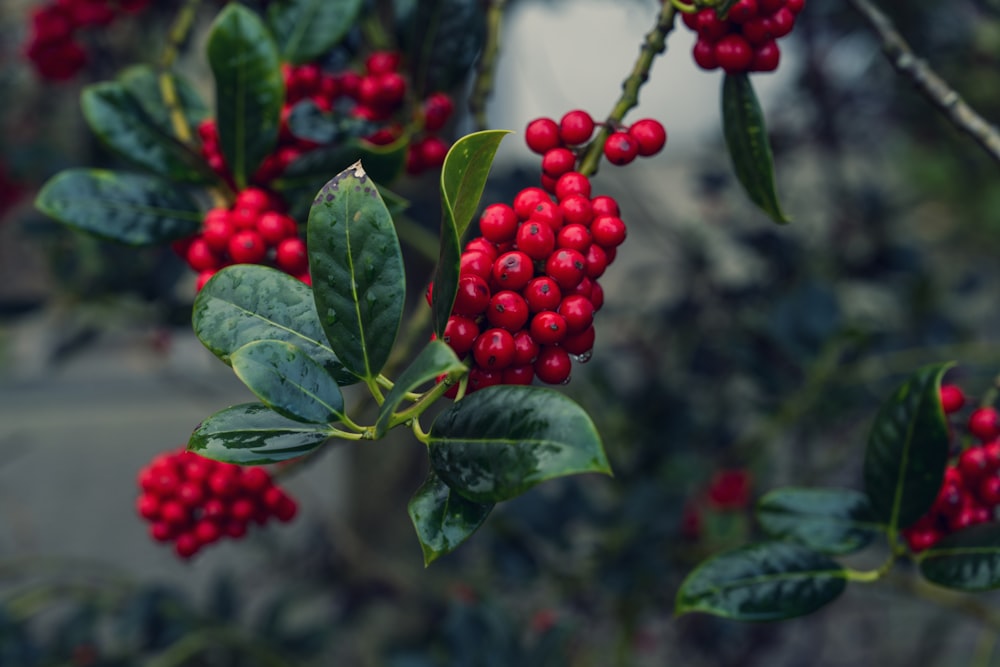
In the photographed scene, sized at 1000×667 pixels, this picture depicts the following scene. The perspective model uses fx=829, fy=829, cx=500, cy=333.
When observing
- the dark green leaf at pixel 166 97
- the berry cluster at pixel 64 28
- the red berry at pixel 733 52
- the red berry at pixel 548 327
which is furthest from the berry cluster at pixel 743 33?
the berry cluster at pixel 64 28

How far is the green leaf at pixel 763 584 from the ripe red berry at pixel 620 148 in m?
0.28

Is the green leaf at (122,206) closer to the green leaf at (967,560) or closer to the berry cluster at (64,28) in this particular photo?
the berry cluster at (64,28)

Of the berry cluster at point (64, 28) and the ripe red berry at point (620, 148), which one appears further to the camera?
the berry cluster at point (64, 28)

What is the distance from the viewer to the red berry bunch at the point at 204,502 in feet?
2.15

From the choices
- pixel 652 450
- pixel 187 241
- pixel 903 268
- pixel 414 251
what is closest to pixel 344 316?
pixel 187 241

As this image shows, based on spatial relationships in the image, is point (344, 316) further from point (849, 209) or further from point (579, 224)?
point (849, 209)

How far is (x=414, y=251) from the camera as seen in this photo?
1.32 metres

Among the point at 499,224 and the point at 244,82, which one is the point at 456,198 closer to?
the point at 499,224

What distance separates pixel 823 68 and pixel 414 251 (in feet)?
3.66

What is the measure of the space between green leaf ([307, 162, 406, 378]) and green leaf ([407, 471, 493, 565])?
74mm

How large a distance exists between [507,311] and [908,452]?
316 millimetres

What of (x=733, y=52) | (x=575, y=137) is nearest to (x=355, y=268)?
(x=575, y=137)

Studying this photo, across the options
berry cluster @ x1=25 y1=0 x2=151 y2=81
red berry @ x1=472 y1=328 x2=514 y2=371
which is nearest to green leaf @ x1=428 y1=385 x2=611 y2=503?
red berry @ x1=472 y1=328 x2=514 y2=371

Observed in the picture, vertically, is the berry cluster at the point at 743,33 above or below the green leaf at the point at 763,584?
above
